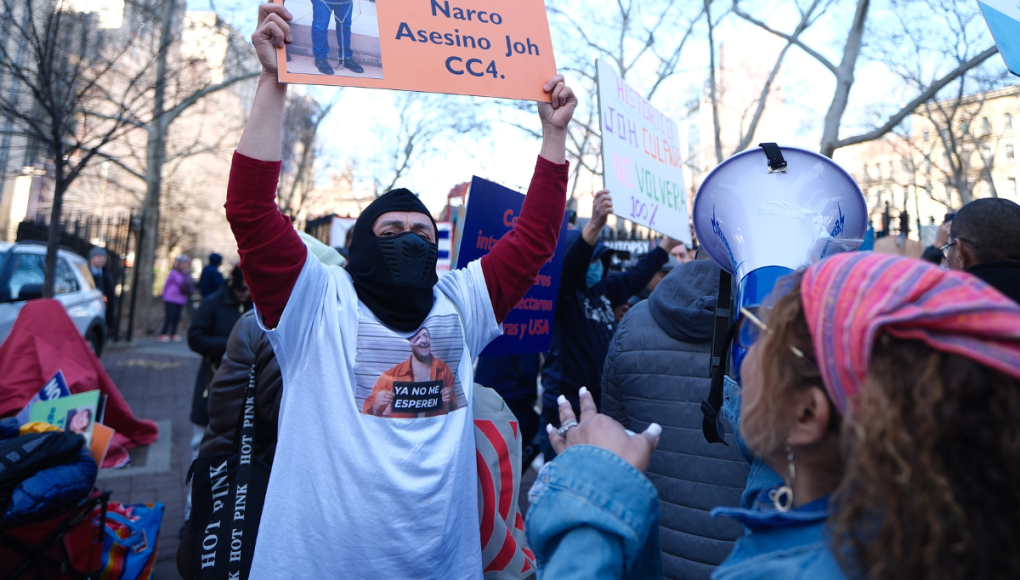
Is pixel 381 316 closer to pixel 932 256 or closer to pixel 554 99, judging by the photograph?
pixel 554 99

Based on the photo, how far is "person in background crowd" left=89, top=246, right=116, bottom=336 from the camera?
409 inches

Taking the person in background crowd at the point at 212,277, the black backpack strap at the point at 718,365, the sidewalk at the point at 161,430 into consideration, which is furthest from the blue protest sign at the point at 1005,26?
the person in background crowd at the point at 212,277

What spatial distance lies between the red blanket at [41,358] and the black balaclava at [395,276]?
12.2 feet

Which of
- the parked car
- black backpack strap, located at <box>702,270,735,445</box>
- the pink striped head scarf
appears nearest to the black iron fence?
the parked car

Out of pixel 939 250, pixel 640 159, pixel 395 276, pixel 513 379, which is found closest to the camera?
pixel 395 276

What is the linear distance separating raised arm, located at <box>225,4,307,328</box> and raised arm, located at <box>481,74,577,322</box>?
2.21 ft

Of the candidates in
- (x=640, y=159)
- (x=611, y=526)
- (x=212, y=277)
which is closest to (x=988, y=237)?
(x=640, y=159)

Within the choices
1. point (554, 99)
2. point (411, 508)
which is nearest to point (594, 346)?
point (554, 99)

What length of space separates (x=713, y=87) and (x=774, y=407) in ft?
40.5

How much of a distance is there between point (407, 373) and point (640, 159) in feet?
7.36

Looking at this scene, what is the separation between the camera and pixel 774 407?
904 mm

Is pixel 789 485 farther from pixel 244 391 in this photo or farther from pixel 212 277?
pixel 212 277

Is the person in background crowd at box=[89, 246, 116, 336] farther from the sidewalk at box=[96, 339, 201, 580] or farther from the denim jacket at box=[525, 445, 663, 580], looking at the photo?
the denim jacket at box=[525, 445, 663, 580]

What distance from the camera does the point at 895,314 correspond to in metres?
0.74
